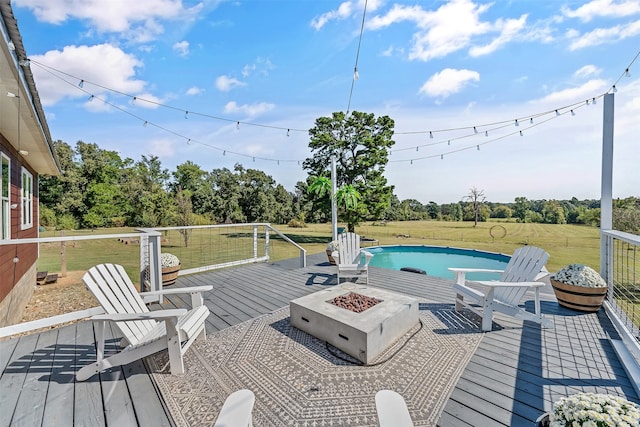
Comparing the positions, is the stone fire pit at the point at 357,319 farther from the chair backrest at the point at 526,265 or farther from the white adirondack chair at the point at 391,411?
the chair backrest at the point at 526,265

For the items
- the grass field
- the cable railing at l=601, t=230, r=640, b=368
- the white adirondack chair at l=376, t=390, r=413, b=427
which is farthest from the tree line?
the white adirondack chair at l=376, t=390, r=413, b=427

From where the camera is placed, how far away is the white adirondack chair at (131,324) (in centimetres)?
207

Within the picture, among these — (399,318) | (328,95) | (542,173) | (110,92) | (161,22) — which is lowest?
(399,318)

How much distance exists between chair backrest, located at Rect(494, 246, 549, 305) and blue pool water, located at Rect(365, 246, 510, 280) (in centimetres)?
529

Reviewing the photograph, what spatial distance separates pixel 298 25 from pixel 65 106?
841cm

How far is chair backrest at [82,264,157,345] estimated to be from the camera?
224cm

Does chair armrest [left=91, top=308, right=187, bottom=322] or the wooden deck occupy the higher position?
chair armrest [left=91, top=308, right=187, bottom=322]

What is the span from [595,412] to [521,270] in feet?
9.31

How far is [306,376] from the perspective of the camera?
2236mm

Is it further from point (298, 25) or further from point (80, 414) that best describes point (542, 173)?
point (80, 414)

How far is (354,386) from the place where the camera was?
2.12 metres

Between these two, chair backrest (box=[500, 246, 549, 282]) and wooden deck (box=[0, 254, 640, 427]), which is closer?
wooden deck (box=[0, 254, 640, 427])

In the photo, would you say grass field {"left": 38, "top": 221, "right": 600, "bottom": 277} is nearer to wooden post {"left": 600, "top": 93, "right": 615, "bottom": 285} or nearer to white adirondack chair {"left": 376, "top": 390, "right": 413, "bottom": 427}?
wooden post {"left": 600, "top": 93, "right": 615, "bottom": 285}

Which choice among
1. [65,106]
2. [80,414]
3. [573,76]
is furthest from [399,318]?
[65,106]
